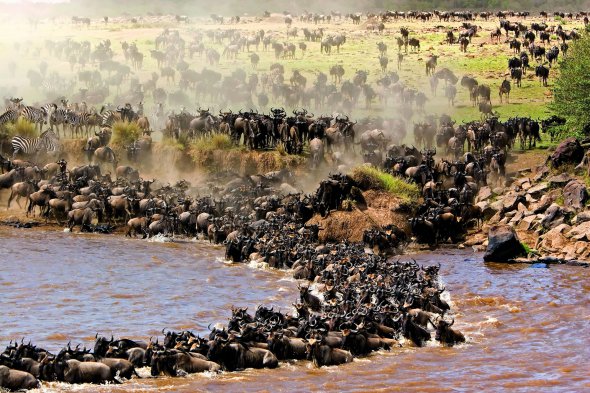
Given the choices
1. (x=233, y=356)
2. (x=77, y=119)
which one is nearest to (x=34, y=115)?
(x=77, y=119)

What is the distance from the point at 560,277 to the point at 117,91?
35.2 m

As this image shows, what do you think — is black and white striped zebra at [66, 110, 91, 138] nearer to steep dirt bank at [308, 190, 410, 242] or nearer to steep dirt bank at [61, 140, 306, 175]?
steep dirt bank at [61, 140, 306, 175]

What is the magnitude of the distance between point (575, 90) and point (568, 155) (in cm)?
590

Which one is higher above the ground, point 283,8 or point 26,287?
point 283,8

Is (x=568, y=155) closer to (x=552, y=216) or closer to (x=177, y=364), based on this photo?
(x=552, y=216)

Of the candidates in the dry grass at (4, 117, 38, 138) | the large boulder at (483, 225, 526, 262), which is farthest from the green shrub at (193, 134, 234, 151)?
the large boulder at (483, 225, 526, 262)

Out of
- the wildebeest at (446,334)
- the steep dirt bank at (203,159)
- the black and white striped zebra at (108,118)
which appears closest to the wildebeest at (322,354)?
the wildebeest at (446,334)

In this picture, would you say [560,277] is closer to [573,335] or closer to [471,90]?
[573,335]

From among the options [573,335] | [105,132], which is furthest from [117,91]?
Result: [573,335]

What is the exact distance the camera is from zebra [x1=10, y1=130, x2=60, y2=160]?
132ft

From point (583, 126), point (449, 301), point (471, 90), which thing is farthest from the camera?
point (471, 90)

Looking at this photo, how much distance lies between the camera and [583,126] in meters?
38.8

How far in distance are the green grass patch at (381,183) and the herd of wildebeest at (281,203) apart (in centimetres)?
29

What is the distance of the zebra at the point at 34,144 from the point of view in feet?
132
